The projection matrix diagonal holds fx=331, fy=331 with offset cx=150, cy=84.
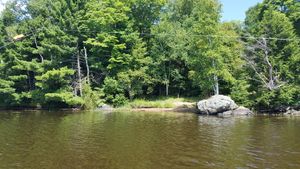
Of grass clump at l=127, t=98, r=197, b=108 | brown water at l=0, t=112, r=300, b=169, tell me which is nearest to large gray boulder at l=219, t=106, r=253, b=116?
brown water at l=0, t=112, r=300, b=169

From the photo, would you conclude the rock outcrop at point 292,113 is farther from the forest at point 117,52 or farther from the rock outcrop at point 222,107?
the forest at point 117,52

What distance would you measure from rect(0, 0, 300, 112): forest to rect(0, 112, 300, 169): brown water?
12.9 meters

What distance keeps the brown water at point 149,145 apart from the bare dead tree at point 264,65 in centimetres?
834

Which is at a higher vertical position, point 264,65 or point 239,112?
point 264,65

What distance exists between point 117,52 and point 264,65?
1783cm

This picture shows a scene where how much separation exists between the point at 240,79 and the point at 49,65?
2240cm

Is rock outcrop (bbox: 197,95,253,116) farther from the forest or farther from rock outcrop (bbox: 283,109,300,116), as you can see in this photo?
rock outcrop (bbox: 283,109,300,116)

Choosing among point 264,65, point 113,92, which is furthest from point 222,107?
point 113,92

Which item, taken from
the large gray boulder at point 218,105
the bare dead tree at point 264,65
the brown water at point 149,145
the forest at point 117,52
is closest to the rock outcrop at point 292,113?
the bare dead tree at point 264,65

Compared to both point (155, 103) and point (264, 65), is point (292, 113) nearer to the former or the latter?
point (264, 65)

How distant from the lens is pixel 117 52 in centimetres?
4169

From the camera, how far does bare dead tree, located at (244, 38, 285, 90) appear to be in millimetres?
32531

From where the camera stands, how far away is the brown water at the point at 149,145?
13359 mm

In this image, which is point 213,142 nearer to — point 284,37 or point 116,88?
point 284,37
